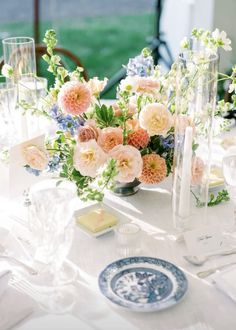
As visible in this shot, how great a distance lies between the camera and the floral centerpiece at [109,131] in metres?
1.33

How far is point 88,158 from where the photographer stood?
4.29 ft

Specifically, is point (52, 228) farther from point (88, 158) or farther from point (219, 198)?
Result: point (219, 198)

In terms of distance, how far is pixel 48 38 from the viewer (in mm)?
1408

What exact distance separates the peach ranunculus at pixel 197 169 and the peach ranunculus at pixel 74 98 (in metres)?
0.29

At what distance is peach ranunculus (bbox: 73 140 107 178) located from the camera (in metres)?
1.31

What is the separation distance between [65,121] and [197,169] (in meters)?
0.35

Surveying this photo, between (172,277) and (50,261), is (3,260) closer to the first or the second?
(50,261)

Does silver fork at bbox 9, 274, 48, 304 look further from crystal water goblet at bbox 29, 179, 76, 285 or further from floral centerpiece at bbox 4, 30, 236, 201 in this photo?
floral centerpiece at bbox 4, 30, 236, 201

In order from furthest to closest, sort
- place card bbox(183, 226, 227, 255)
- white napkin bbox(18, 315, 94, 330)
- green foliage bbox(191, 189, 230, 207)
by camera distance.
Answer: green foliage bbox(191, 189, 230, 207), place card bbox(183, 226, 227, 255), white napkin bbox(18, 315, 94, 330)

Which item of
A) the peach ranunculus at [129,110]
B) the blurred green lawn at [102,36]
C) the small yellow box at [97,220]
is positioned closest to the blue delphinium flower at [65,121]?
the peach ranunculus at [129,110]

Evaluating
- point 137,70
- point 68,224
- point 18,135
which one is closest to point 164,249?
point 68,224

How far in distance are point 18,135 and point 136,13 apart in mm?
8228

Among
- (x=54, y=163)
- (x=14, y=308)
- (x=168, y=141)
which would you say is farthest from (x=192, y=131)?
(x=14, y=308)

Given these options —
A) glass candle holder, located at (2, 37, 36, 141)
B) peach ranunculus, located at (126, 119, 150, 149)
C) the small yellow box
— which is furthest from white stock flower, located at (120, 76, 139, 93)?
glass candle holder, located at (2, 37, 36, 141)
